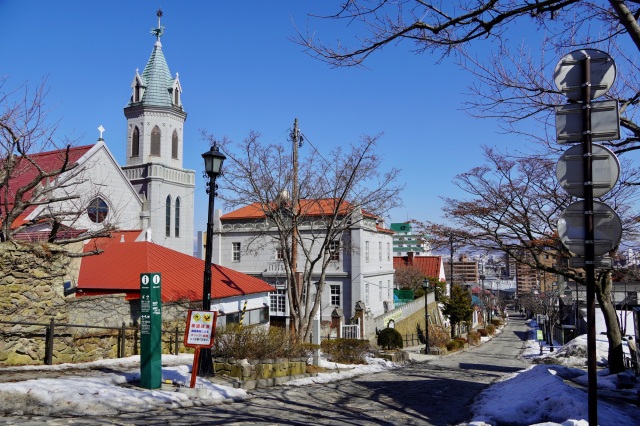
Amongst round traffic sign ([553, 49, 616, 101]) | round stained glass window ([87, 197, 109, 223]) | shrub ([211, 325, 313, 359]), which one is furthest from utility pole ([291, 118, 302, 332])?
round traffic sign ([553, 49, 616, 101])

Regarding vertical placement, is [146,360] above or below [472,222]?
below

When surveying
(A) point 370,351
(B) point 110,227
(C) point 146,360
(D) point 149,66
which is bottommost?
(A) point 370,351

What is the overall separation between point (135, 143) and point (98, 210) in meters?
17.7

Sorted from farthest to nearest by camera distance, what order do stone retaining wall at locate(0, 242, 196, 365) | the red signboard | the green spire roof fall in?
the green spire roof
stone retaining wall at locate(0, 242, 196, 365)
the red signboard

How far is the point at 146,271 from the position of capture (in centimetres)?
1789

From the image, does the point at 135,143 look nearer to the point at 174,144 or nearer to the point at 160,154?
the point at 160,154

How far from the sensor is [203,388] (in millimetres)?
9773

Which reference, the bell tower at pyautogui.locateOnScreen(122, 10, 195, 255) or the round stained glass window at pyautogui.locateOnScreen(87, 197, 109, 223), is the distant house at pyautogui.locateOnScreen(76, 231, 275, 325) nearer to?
the round stained glass window at pyautogui.locateOnScreen(87, 197, 109, 223)

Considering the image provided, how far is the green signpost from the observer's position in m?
9.70

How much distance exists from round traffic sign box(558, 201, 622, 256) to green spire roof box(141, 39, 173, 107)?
42.3 meters

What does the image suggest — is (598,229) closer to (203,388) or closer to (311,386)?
(203,388)

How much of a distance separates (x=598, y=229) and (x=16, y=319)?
38.4 ft

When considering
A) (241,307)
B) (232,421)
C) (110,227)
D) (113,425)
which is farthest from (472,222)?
(113,425)

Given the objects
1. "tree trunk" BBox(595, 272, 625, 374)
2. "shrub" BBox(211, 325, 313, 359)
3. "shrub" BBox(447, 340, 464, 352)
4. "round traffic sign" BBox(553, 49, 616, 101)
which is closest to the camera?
"round traffic sign" BBox(553, 49, 616, 101)
